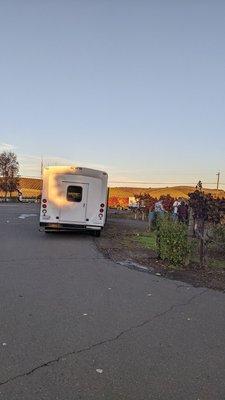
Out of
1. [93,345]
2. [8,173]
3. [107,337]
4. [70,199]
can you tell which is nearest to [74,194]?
[70,199]

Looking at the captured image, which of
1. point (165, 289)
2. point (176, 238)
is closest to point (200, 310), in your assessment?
point (165, 289)

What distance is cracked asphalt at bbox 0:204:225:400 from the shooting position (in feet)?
14.3

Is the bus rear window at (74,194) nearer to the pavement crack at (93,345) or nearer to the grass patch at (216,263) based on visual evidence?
the grass patch at (216,263)

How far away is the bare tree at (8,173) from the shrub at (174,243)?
3116 inches

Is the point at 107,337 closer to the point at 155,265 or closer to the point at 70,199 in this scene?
the point at 155,265

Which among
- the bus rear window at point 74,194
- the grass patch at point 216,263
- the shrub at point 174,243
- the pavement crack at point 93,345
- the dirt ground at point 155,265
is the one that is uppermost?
the bus rear window at point 74,194

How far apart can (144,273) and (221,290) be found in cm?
204

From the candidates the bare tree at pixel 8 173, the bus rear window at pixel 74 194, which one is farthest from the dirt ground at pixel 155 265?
the bare tree at pixel 8 173

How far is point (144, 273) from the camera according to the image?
34.6ft

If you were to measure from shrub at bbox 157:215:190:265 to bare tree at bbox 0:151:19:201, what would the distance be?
7915 cm

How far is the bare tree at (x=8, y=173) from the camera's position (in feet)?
292

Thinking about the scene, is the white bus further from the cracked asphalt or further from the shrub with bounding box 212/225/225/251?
the cracked asphalt

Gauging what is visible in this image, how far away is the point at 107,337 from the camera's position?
576cm

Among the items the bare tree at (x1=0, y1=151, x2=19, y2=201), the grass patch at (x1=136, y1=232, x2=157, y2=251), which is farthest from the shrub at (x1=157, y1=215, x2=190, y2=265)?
the bare tree at (x1=0, y1=151, x2=19, y2=201)
